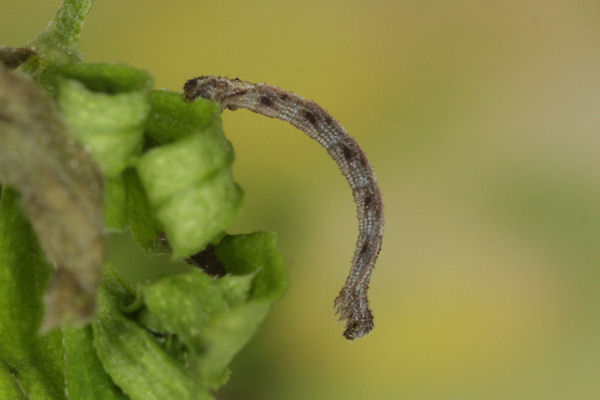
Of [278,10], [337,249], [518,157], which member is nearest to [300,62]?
[278,10]

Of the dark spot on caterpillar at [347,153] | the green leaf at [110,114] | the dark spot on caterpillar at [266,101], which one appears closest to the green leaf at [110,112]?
the green leaf at [110,114]

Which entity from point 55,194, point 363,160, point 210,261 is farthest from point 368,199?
point 55,194

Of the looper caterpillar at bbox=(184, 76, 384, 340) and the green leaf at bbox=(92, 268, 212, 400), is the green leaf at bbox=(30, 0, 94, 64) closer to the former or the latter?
the looper caterpillar at bbox=(184, 76, 384, 340)

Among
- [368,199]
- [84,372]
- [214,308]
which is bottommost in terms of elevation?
[84,372]

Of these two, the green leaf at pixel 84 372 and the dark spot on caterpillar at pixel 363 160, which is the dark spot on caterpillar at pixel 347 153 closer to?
the dark spot on caterpillar at pixel 363 160

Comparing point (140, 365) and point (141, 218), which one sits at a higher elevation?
point (141, 218)

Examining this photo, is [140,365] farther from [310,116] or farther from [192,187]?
[310,116]
